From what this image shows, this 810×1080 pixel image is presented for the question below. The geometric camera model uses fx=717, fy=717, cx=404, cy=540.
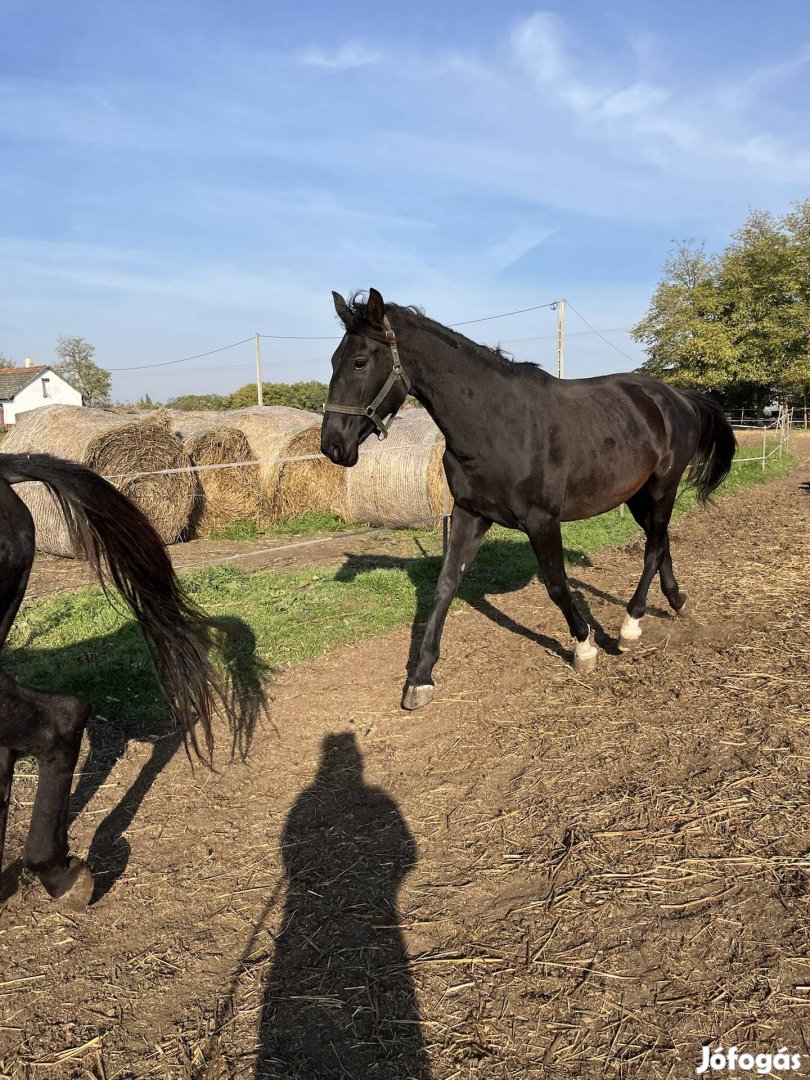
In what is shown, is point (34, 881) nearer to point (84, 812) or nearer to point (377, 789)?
point (84, 812)

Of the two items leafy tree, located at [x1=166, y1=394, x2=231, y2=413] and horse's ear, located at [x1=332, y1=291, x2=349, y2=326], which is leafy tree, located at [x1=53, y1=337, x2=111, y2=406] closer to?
leafy tree, located at [x1=166, y1=394, x2=231, y2=413]

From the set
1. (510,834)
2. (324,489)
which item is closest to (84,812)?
(510,834)

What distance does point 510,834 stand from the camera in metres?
2.96

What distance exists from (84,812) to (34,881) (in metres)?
0.51

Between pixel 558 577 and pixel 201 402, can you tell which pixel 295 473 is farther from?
pixel 201 402

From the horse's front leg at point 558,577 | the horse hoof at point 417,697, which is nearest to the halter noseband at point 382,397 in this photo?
the horse's front leg at point 558,577

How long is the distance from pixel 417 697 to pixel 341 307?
2324 mm

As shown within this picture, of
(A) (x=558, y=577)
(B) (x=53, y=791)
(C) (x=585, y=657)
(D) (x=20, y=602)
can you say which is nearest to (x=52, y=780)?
(B) (x=53, y=791)

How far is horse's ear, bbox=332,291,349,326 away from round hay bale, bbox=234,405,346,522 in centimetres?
766

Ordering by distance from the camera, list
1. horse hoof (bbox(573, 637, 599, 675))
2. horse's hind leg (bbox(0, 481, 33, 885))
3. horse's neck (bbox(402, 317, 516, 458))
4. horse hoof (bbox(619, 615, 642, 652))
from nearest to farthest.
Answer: horse's hind leg (bbox(0, 481, 33, 885)), horse's neck (bbox(402, 317, 516, 458)), horse hoof (bbox(573, 637, 599, 675)), horse hoof (bbox(619, 615, 642, 652))

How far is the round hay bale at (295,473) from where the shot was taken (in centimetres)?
1197

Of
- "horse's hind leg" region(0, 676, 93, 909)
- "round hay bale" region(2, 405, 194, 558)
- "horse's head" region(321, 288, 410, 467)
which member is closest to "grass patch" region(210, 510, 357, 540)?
"round hay bale" region(2, 405, 194, 558)

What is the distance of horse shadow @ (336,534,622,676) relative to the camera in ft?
18.3

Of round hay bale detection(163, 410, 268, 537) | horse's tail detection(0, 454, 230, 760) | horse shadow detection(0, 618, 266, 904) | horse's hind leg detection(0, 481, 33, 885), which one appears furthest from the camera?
round hay bale detection(163, 410, 268, 537)
